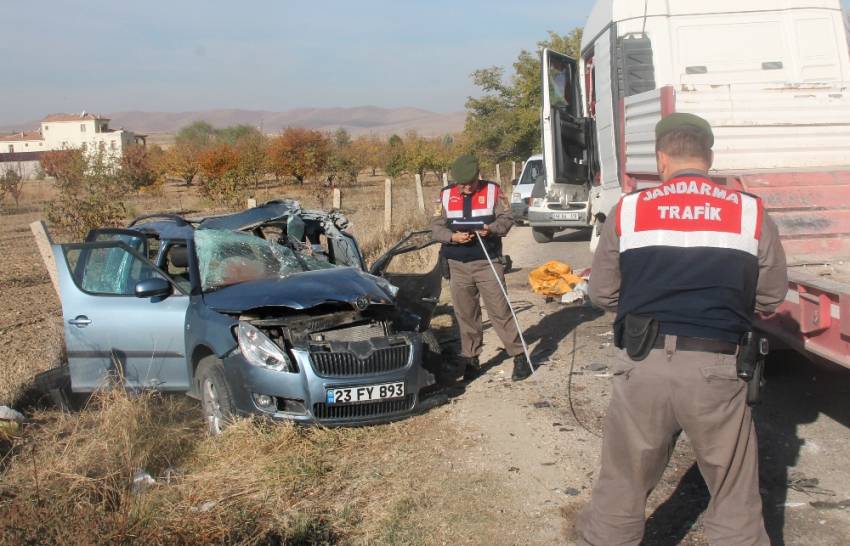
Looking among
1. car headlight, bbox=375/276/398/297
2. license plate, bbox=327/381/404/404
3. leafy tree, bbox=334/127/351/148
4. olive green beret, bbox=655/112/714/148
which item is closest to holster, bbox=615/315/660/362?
olive green beret, bbox=655/112/714/148

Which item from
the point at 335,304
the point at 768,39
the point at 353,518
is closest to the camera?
the point at 353,518

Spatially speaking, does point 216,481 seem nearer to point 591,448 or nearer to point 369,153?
point 591,448

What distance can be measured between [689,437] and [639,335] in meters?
0.40

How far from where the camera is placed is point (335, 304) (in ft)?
18.5

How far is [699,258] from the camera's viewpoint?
2.80 m

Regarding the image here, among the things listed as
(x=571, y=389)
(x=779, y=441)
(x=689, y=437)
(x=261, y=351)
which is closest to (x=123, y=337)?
(x=261, y=351)

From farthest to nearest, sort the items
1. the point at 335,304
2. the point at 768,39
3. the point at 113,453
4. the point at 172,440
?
the point at 768,39 → the point at 335,304 → the point at 172,440 → the point at 113,453

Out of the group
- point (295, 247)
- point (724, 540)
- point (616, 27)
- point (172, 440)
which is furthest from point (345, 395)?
point (616, 27)

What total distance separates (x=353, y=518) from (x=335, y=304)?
1843 mm

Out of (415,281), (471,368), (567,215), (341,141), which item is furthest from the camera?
(341,141)

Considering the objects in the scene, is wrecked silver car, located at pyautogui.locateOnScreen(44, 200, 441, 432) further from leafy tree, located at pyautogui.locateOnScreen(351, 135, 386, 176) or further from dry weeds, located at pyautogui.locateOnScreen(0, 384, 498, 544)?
leafy tree, located at pyautogui.locateOnScreen(351, 135, 386, 176)

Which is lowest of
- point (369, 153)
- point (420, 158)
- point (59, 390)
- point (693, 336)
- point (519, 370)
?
point (519, 370)

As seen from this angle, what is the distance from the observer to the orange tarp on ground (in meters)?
9.48

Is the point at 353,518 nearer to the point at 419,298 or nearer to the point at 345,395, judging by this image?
the point at 345,395
